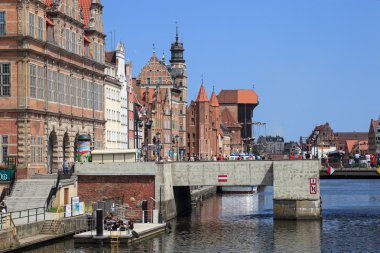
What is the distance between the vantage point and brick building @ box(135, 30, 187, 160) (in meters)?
146

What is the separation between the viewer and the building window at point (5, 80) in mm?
73125

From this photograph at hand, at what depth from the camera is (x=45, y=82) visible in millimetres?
76938

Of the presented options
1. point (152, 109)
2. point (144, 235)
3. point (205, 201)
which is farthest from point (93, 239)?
point (152, 109)

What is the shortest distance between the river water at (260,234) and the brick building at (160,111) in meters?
42.1

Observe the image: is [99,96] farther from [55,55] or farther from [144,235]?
[144,235]

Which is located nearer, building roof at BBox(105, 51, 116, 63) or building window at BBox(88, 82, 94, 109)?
building window at BBox(88, 82, 94, 109)

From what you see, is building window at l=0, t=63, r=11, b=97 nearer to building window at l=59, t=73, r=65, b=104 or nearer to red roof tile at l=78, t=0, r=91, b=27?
building window at l=59, t=73, r=65, b=104

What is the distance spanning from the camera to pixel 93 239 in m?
59.0

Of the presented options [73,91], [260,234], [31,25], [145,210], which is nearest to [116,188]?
[145,210]

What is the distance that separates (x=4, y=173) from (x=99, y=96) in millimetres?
24920

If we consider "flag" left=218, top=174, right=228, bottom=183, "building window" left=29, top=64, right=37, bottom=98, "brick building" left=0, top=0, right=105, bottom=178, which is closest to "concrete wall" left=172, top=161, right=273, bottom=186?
"flag" left=218, top=174, right=228, bottom=183

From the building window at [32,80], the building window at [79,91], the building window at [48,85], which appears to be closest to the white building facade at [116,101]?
the building window at [79,91]

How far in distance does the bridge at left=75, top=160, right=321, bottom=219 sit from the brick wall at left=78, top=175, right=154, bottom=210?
0.21 m

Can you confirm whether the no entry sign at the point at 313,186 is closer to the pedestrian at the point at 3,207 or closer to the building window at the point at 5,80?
the pedestrian at the point at 3,207
